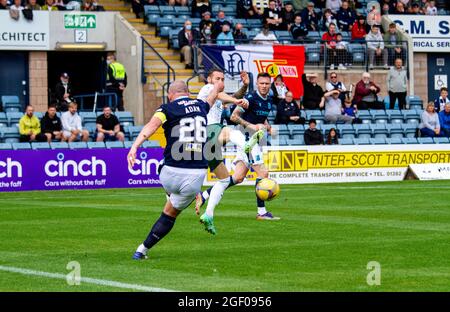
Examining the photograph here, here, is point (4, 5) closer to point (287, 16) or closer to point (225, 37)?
point (225, 37)

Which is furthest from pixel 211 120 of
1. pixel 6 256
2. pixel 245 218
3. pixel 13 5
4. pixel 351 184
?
pixel 13 5

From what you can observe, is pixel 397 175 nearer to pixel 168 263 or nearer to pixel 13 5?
pixel 13 5

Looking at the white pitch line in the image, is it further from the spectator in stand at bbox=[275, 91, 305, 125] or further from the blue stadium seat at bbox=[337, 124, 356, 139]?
the blue stadium seat at bbox=[337, 124, 356, 139]

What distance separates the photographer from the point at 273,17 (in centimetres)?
3684

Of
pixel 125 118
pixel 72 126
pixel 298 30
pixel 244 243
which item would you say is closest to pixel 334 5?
pixel 298 30

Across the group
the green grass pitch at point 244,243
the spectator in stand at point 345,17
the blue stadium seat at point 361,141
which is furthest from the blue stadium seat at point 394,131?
the green grass pitch at point 244,243

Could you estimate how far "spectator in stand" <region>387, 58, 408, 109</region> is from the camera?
35.0 meters

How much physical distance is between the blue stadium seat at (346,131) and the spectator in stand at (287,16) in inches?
198

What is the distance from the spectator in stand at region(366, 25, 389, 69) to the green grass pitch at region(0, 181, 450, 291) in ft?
44.1

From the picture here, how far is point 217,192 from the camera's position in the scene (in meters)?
16.8

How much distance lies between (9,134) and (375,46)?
13.8 m

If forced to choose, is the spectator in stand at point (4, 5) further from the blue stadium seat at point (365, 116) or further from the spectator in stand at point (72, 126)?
the blue stadium seat at point (365, 116)

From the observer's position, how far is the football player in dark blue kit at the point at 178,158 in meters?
12.9

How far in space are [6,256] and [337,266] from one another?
4.03 meters
